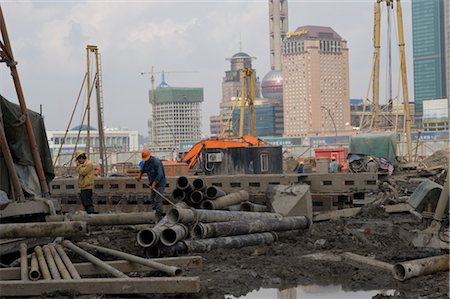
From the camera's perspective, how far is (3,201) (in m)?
13.0

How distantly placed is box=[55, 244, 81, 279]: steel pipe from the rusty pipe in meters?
0.16

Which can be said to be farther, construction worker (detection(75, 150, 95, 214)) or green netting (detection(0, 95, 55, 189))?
construction worker (detection(75, 150, 95, 214))

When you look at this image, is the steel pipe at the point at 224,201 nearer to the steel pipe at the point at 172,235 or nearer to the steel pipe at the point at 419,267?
the steel pipe at the point at 172,235

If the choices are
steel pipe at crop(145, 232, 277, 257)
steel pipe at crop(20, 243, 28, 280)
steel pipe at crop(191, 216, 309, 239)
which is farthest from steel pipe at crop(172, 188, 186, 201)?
steel pipe at crop(20, 243, 28, 280)

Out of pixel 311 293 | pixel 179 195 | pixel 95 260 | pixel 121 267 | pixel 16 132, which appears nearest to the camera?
pixel 311 293

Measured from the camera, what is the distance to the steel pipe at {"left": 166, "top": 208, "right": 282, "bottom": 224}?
13.5 meters

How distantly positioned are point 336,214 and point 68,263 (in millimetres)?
8251

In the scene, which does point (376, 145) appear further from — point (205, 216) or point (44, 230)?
point (44, 230)

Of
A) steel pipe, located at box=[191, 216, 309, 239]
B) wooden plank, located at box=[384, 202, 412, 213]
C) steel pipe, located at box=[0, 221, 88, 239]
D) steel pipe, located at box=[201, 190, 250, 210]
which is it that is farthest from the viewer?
wooden plank, located at box=[384, 202, 412, 213]

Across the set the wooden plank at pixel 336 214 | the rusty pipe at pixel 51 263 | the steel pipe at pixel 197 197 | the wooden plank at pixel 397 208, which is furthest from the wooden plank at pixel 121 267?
the wooden plank at pixel 397 208

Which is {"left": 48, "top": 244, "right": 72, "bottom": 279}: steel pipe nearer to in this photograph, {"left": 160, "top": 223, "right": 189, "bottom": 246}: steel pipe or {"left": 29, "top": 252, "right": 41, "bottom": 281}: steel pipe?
{"left": 29, "top": 252, "right": 41, "bottom": 281}: steel pipe

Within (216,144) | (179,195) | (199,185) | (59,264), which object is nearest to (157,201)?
(179,195)

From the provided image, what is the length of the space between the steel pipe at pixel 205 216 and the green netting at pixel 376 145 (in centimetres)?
2073

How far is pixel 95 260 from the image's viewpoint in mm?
11406
